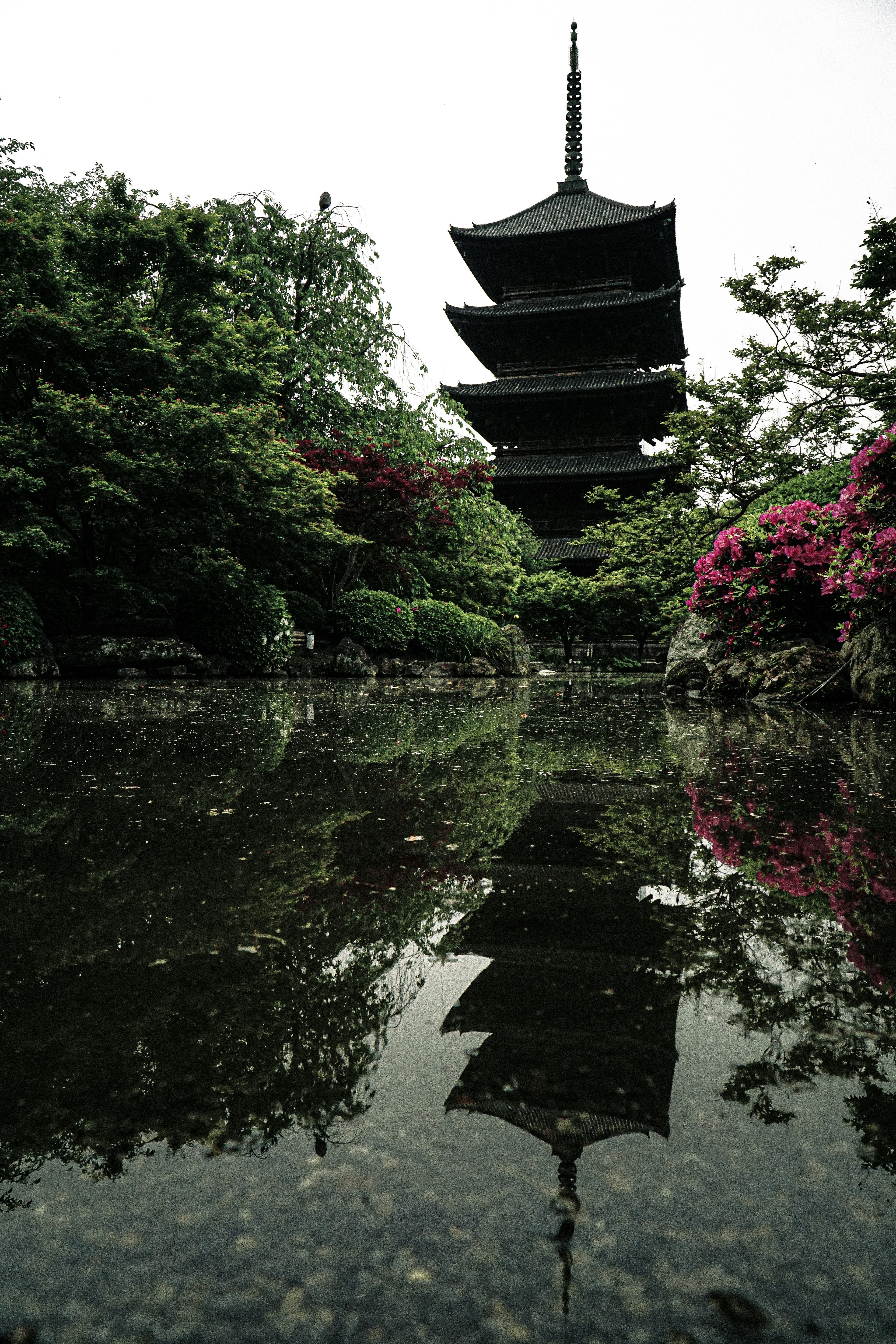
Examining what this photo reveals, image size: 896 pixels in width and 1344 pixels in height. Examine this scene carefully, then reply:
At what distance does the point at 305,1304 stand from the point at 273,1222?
12 centimetres

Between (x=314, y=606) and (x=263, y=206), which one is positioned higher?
(x=263, y=206)

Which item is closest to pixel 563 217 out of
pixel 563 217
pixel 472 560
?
pixel 563 217

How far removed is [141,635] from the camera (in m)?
12.8

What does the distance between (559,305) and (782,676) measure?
73.4 ft

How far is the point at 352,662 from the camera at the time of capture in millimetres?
15352

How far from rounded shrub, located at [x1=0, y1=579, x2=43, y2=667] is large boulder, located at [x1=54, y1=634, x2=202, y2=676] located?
0.69 meters

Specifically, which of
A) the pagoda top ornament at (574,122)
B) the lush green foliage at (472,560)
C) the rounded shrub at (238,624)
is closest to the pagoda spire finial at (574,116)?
the pagoda top ornament at (574,122)

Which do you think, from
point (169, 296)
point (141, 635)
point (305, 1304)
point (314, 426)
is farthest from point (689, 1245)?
point (314, 426)

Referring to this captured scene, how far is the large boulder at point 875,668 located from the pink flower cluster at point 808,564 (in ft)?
0.66

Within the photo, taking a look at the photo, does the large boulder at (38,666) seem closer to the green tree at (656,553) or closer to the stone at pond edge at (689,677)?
the stone at pond edge at (689,677)

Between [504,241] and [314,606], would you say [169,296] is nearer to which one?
[314,606]

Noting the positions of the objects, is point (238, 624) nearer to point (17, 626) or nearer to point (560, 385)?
point (17, 626)

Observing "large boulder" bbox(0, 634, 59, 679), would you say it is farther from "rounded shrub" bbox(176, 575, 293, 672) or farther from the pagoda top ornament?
the pagoda top ornament

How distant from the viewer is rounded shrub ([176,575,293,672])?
44.6ft
